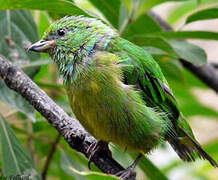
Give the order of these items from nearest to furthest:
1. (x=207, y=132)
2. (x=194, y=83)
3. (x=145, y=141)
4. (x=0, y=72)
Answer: (x=0, y=72) < (x=145, y=141) < (x=194, y=83) < (x=207, y=132)

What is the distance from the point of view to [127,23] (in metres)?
3.46

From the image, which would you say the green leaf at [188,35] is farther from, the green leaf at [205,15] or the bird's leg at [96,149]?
the bird's leg at [96,149]

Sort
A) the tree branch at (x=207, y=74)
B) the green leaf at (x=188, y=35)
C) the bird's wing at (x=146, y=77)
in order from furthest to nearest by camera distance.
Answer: the tree branch at (x=207, y=74) → the green leaf at (x=188, y=35) → the bird's wing at (x=146, y=77)

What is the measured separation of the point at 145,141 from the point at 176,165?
1589mm

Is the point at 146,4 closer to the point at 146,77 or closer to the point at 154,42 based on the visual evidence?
the point at 154,42

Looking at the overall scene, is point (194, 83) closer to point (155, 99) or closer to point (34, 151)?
point (155, 99)

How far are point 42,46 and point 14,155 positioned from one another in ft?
2.31

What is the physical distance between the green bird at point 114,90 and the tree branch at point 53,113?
0.25 ft

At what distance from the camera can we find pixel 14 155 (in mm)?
3012

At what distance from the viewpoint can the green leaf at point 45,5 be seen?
2.63 m

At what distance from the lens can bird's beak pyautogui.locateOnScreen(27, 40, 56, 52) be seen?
3.01 metres

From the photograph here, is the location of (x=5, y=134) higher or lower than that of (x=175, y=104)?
lower

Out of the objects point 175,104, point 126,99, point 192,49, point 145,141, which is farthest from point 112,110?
point 192,49

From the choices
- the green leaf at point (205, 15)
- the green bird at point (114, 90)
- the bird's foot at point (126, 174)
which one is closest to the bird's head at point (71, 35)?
the green bird at point (114, 90)
